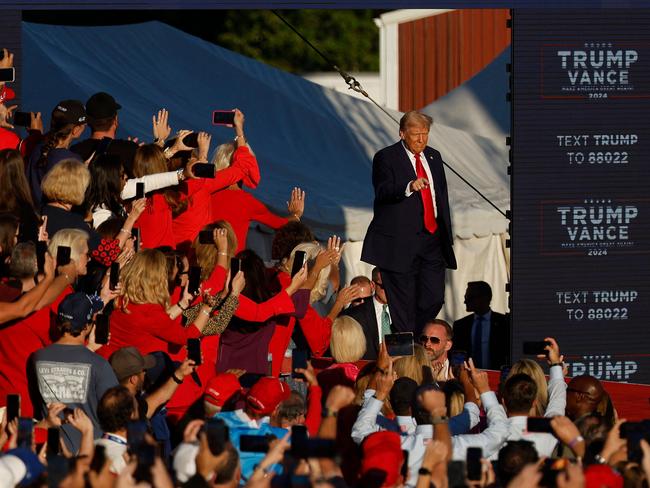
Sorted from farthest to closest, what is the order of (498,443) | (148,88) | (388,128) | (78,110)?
(388,128) → (148,88) → (78,110) → (498,443)

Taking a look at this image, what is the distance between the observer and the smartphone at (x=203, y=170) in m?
11.0

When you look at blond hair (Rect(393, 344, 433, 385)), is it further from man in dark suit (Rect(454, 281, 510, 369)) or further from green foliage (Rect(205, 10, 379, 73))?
green foliage (Rect(205, 10, 379, 73))

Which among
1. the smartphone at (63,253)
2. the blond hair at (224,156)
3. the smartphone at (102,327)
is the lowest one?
the smartphone at (102,327)

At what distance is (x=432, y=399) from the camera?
7984 millimetres

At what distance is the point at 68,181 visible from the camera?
10094 mm

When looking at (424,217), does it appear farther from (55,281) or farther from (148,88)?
(148,88)

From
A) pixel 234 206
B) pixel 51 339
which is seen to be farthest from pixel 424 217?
pixel 51 339

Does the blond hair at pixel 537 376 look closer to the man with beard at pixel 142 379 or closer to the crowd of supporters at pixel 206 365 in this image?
the crowd of supporters at pixel 206 365

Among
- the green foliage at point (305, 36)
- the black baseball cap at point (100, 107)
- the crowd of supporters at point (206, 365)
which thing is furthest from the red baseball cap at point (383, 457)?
the green foliage at point (305, 36)

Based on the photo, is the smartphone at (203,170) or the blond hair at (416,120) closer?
the smartphone at (203,170)

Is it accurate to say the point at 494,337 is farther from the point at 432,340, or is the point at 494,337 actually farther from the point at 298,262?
the point at 298,262

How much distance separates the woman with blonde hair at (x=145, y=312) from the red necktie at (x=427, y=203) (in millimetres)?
2814

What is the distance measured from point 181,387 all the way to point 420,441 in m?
2.21

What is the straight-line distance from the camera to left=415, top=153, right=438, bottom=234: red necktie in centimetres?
1220
